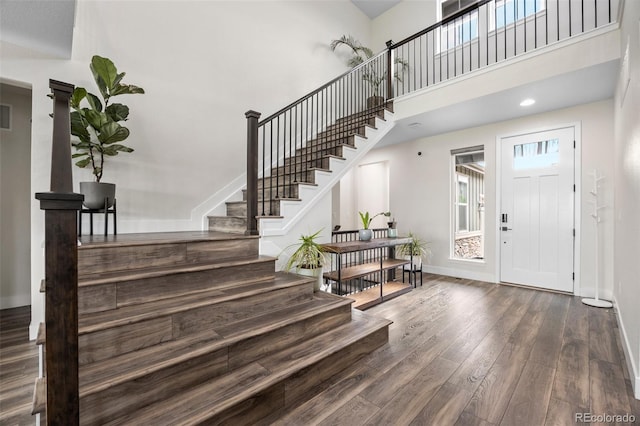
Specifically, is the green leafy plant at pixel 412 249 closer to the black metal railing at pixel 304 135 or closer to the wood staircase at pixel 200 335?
the black metal railing at pixel 304 135

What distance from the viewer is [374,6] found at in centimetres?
611

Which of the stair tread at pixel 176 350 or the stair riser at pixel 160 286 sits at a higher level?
the stair riser at pixel 160 286

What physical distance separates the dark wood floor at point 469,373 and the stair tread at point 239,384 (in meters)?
0.21

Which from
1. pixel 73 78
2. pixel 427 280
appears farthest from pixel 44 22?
pixel 427 280

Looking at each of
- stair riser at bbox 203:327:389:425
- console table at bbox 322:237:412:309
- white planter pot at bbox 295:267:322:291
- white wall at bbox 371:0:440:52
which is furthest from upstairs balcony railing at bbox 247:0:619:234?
stair riser at bbox 203:327:389:425

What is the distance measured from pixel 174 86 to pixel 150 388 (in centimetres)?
325

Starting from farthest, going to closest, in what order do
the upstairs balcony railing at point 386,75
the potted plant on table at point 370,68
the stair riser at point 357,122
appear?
the potted plant on table at point 370,68
the stair riser at point 357,122
the upstairs balcony railing at point 386,75

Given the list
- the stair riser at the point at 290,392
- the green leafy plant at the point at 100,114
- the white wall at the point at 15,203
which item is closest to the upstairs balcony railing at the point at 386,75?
the green leafy plant at the point at 100,114

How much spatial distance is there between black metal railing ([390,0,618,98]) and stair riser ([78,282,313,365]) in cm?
385

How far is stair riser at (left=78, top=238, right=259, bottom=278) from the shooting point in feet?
6.38

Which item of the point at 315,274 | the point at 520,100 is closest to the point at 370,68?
the point at 520,100

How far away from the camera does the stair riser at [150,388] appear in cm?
130

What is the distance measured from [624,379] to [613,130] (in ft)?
10.4

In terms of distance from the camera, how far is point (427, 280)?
4.76 metres
